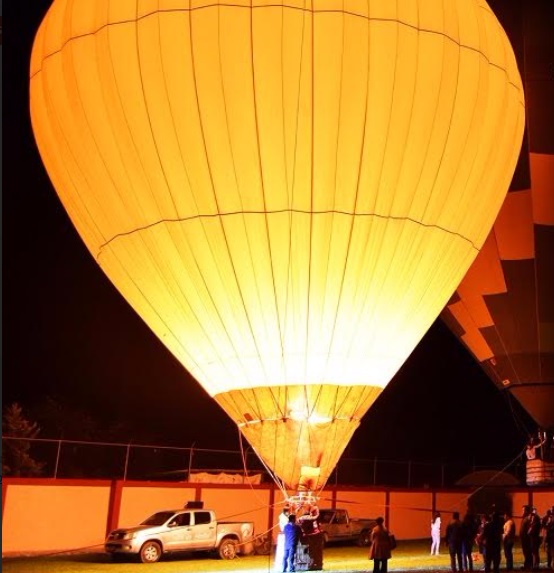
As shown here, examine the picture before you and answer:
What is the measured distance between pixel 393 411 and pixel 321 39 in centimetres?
3322

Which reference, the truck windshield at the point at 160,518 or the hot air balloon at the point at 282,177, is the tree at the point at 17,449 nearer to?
the truck windshield at the point at 160,518

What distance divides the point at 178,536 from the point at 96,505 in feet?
8.44

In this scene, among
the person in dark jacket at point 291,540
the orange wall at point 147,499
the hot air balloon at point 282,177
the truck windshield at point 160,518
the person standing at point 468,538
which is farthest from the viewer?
the orange wall at point 147,499

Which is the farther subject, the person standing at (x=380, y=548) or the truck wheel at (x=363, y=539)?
the truck wheel at (x=363, y=539)

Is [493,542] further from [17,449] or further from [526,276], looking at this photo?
[17,449]

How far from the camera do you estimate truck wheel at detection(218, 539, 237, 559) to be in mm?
16103

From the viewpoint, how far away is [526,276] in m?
16.8

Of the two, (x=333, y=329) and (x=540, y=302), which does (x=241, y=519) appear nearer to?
(x=540, y=302)

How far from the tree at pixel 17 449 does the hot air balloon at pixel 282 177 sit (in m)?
16.1

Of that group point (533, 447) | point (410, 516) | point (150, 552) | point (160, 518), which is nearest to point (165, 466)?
point (410, 516)

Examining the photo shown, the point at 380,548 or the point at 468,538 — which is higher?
the point at 468,538

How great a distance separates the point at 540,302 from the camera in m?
16.8

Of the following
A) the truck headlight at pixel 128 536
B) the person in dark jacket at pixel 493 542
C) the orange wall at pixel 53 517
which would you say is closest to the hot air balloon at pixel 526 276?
the person in dark jacket at pixel 493 542

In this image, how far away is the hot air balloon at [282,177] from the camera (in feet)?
31.0
